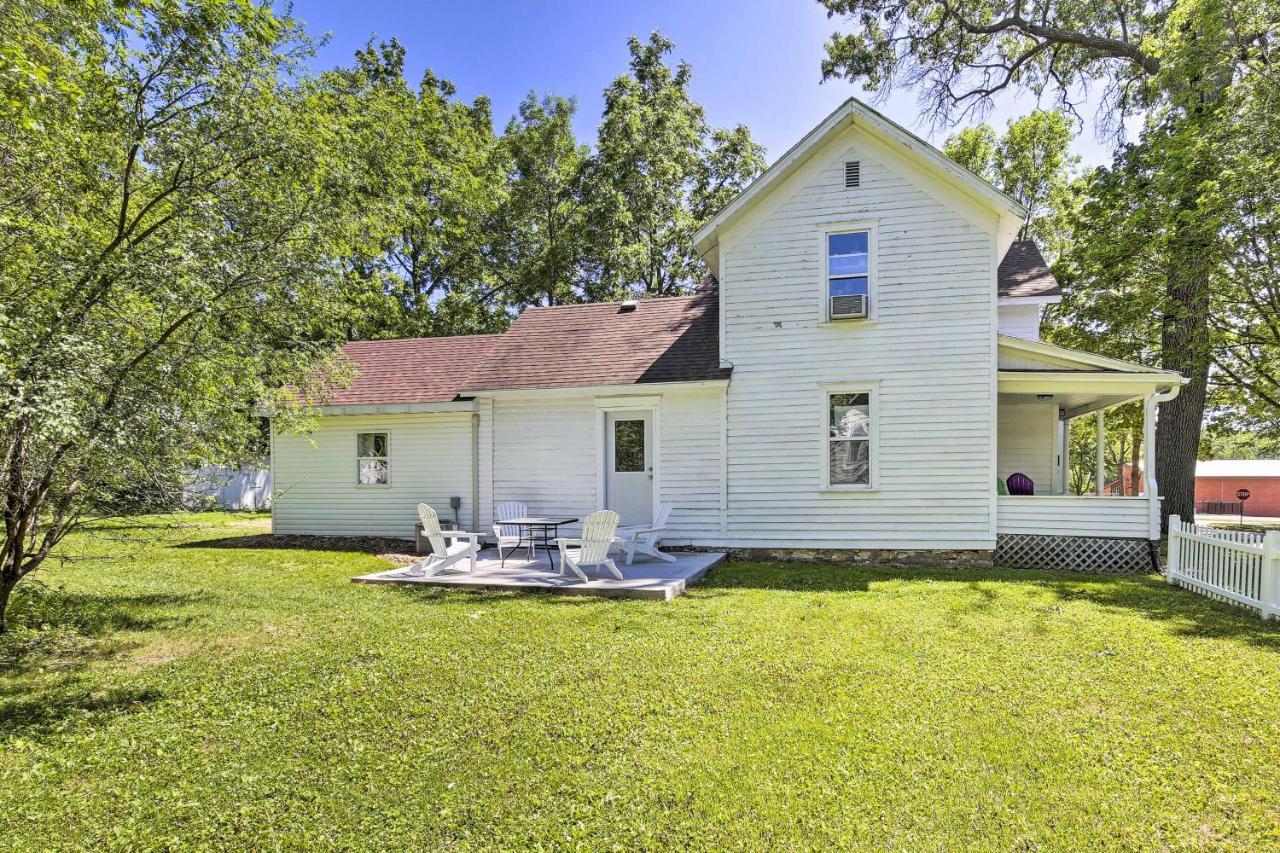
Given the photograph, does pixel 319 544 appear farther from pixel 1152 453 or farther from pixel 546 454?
pixel 1152 453

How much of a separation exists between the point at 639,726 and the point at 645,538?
6448 mm

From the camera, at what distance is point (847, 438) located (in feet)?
→ 36.9

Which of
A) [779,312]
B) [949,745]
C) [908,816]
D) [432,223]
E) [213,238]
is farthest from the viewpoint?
[432,223]

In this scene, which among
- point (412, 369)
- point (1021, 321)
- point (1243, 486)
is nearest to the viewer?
point (1021, 321)

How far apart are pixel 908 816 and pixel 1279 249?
16.0m

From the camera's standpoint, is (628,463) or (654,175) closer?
(628,463)

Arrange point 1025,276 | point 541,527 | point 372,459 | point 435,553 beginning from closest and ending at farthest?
point 435,553
point 541,527
point 1025,276
point 372,459

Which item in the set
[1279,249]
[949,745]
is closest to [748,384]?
[949,745]

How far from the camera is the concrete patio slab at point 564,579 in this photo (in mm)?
8484

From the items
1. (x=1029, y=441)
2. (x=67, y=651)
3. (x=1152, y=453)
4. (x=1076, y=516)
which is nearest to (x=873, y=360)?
(x=1076, y=516)

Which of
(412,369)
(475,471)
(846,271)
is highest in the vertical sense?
(846,271)

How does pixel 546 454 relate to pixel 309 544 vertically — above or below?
above

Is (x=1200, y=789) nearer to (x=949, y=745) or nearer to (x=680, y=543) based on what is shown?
(x=949, y=745)

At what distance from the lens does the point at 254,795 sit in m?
3.54
